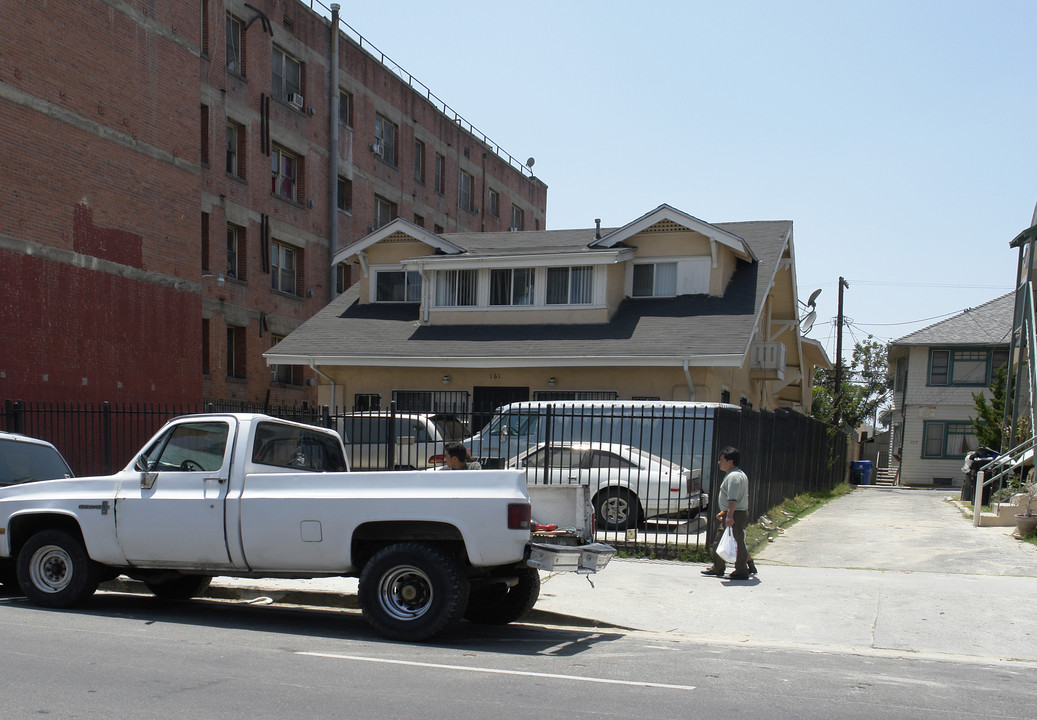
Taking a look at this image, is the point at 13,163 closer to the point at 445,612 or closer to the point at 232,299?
the point at 232,299

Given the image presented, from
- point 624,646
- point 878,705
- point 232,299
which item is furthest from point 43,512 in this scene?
point 232,299

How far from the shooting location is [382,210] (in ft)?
124

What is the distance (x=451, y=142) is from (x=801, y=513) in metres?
29.0

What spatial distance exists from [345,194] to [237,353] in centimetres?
842

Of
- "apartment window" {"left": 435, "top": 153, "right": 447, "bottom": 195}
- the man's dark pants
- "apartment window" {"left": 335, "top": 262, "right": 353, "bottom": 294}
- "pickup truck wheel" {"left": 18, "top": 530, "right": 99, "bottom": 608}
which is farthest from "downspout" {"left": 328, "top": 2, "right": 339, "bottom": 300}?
"pickup truck wheel" {"left": 18, "top": 530, "right": 99, "bottom": 608}

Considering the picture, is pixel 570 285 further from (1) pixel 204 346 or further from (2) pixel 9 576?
(2) pixel 9 576

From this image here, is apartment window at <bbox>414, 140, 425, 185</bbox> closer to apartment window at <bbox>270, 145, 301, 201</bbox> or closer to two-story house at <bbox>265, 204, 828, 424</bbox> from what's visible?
apartment window at <bbox>270, 145, 301, 201</bbox>

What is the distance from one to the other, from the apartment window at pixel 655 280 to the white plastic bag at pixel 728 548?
1370 centimetres

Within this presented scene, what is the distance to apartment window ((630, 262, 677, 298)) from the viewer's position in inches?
944

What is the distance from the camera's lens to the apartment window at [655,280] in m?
24.0

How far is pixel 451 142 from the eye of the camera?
142 feet

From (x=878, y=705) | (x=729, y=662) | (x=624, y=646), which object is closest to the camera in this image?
(x=878, y=705)

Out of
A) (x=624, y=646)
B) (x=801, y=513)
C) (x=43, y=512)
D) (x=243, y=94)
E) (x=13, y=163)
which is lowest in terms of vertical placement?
(x=801, y=513)

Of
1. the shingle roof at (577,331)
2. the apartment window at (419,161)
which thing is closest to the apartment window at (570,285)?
the shingle roof at (577,331)
